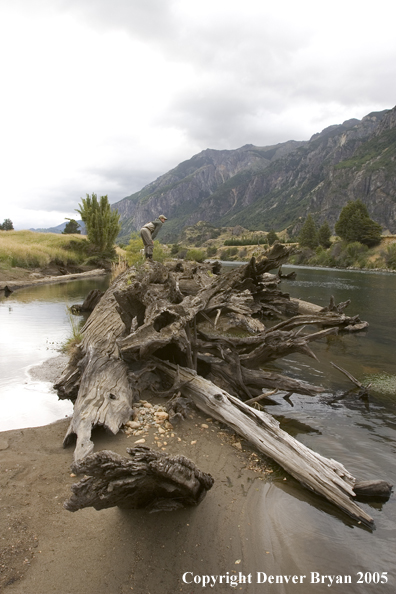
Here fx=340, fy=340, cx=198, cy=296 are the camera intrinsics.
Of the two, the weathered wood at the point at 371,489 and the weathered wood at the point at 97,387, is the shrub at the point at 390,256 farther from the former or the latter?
the weathered wood at the point at 371,489

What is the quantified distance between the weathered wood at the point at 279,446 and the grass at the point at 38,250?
3355 centimetres

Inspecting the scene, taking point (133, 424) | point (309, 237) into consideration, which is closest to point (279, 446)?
point (133, 424)

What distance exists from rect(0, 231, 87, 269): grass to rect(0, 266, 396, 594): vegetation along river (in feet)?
79.7

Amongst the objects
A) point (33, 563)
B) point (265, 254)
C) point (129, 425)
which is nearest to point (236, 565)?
point (33, 563)

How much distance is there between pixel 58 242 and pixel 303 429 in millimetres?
49871

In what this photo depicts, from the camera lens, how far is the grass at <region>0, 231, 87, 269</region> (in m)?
36.8

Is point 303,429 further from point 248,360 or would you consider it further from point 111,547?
point 111,547

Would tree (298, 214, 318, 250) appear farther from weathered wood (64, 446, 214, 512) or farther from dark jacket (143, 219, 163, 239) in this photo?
weathered wood (64, 446, 214, 512)

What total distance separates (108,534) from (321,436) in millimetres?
4455

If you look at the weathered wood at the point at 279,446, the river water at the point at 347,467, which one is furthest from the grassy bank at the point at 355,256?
the weathered wood at the point at 279,446

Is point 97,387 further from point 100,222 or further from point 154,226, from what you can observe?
point 100,222

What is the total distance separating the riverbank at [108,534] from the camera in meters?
2.91

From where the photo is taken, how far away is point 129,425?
551cm

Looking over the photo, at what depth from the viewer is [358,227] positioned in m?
81.4
